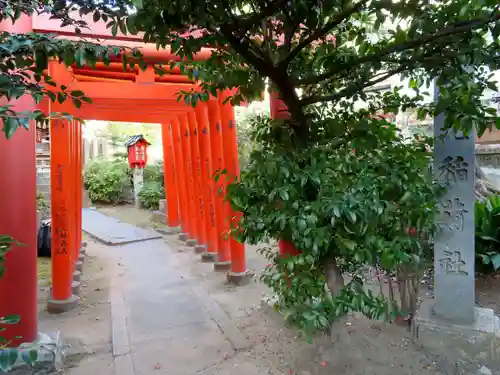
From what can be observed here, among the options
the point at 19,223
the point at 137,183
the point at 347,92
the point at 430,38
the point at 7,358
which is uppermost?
the point at 430,38

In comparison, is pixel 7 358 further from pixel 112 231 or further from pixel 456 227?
pixel 112 231

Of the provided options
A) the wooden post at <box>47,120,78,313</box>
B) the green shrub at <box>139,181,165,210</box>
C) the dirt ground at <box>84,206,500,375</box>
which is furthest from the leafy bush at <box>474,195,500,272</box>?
the green shrub at <box>139,181,165,210</box>

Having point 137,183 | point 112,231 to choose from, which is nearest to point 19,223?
point 112,231

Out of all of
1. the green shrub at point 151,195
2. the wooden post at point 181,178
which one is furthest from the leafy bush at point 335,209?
the green shrub at point 151,195

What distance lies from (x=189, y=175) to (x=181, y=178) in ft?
→ 3.41

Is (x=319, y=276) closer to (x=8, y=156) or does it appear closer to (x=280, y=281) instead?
(x=280, y=281)

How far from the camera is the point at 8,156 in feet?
11.1

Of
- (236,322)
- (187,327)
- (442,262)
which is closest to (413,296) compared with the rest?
(442,262)

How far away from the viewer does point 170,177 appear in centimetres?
1187

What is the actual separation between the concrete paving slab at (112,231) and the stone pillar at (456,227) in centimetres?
839

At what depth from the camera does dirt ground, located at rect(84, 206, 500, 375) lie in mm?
2988

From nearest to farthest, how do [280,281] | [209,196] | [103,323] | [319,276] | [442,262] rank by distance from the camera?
[319,276] < [280,281] < [442,262] < [103,323] < [209,196]

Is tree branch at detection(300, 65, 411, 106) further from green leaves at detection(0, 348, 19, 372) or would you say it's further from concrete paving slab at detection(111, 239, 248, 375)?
concrete paving slab at detection(111, 239, 248, 375)

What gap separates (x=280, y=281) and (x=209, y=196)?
4952 mm
